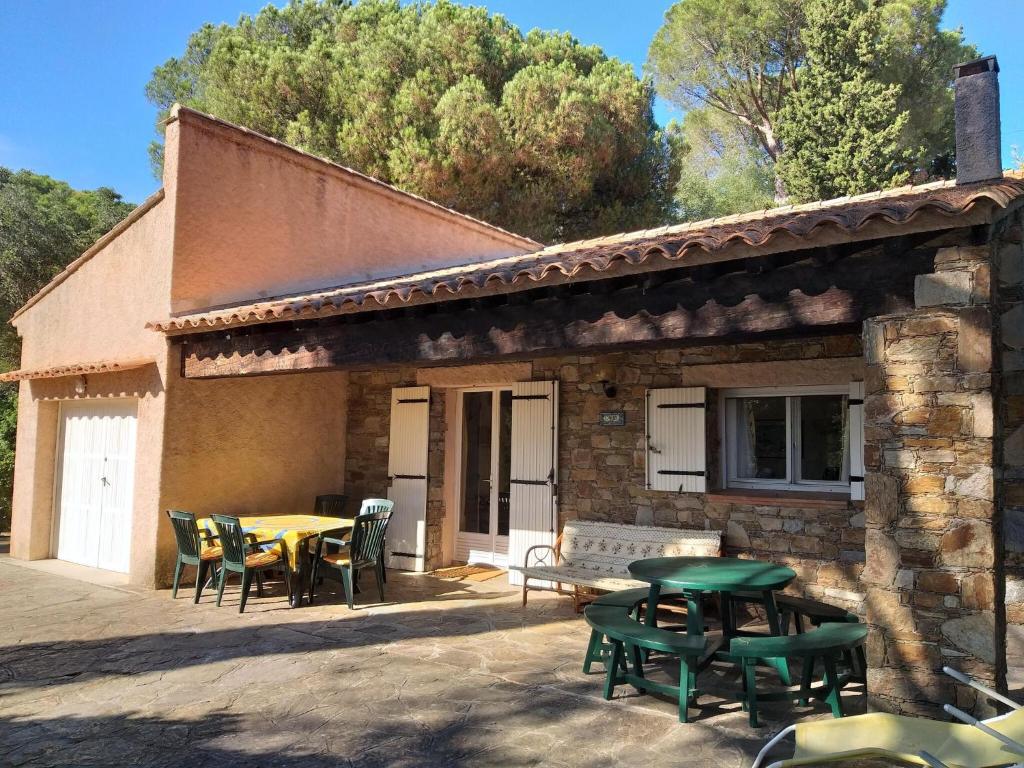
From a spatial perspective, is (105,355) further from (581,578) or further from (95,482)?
(581,578)

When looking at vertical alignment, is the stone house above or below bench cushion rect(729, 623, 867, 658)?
above

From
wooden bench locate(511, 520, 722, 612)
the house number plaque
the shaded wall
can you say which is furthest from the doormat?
the house number plaque

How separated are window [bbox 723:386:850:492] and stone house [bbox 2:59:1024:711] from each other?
24 millimetres

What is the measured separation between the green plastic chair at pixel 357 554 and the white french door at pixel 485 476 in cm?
162

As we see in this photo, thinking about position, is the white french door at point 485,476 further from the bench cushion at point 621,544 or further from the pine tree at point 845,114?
the pine tree at point 845,114

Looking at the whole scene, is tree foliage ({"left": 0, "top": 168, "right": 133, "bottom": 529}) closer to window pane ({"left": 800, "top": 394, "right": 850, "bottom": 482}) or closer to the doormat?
the doormat

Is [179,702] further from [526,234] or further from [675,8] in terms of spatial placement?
[675,8]

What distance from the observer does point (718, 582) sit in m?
3.81

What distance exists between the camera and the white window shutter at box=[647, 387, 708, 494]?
19.1 ft

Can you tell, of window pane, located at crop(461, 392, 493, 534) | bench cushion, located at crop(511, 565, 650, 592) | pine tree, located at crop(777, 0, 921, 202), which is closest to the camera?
bench cushion, located at crop(511, 565, 650, 592)

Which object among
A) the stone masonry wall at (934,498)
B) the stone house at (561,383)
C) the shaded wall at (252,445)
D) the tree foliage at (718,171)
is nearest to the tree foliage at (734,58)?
the tree foliage at (718,171)

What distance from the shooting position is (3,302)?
13.6 metres

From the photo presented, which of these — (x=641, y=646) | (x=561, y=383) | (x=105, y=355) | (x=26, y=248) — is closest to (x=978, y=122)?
(x=641, y=646)

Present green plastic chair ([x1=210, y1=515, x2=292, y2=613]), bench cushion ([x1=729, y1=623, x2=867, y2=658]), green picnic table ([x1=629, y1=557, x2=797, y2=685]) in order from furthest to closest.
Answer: green plastic chair ([x1=210, y1=515, x2=292, y2=613]) → green picnic table ([x1=629, y1=557, x2=797, y2=685]) → bench cushion ([x1=729, y1=623, x2=867, y2=658])
